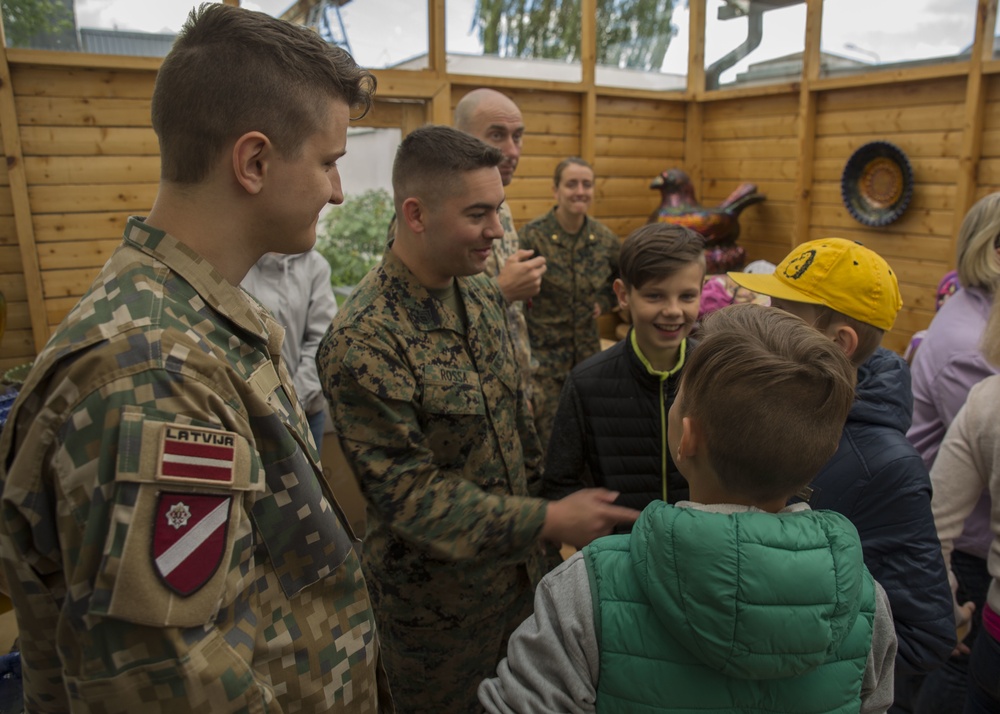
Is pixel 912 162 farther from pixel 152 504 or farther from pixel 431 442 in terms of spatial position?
pixel 152 504

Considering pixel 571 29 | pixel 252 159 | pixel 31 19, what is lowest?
pixel 252 159

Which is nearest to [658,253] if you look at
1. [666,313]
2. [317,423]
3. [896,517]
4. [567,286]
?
[666,313]

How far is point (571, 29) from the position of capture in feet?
19.5

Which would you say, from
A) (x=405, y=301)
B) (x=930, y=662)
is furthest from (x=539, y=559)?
(x=930, y=662)

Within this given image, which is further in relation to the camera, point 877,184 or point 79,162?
point 877,184

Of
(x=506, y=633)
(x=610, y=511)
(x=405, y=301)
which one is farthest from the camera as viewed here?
(x=506, y=633)

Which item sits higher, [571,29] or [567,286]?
[571,29]

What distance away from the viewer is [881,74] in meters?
5.13

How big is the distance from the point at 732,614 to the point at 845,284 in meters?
0.91

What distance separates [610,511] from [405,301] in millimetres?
702

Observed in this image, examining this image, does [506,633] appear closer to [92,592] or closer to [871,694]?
[871,694]

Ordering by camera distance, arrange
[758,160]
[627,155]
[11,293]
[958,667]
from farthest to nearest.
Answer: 1. [627,155]
2. [758,160]
3. [11,293]
4. [958,667]

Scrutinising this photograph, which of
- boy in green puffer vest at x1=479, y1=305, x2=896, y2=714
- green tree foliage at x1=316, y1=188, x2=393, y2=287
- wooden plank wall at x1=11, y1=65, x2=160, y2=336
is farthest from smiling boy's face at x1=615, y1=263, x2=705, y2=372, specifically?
wooden plank wall at x1=11, y1=65, x2=160, y2=336

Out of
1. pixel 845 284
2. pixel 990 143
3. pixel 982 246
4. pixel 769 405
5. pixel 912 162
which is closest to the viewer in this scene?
pixel 769 405
